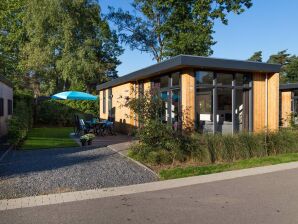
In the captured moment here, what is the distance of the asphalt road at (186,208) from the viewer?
5.24m

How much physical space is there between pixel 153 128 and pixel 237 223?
5.43 meters

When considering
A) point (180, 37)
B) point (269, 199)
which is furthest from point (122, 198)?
point (180, 37)

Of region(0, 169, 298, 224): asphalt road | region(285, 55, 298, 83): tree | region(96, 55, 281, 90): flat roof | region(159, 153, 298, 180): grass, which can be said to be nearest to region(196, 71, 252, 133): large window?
region(96, 55, 281, 90): flat roof

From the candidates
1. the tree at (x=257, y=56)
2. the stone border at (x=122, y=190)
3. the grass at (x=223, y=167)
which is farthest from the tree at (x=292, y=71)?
the stone border at (x=122, y=190)

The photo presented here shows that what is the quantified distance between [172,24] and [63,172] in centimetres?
2602

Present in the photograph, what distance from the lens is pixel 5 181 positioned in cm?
761

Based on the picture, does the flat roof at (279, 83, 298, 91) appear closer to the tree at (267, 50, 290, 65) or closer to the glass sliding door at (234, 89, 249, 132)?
the glass sliding door at (234, 89, 249, 132)

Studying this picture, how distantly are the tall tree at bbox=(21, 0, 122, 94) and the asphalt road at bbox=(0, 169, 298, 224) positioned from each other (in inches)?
1017

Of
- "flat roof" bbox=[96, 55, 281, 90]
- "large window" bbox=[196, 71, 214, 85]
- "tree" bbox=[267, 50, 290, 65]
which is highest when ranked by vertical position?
"tree" bbox=[267, 50, 290, 65]

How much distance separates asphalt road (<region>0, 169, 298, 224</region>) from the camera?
524cm

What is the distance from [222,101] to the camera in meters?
13.7

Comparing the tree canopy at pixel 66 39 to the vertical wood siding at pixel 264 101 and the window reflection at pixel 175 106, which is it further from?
the vertical wood siding at pixel 264 101

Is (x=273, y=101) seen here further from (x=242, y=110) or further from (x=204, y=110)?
(x=204, y=110)

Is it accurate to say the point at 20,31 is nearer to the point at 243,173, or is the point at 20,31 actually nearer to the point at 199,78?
the point at 199,78
